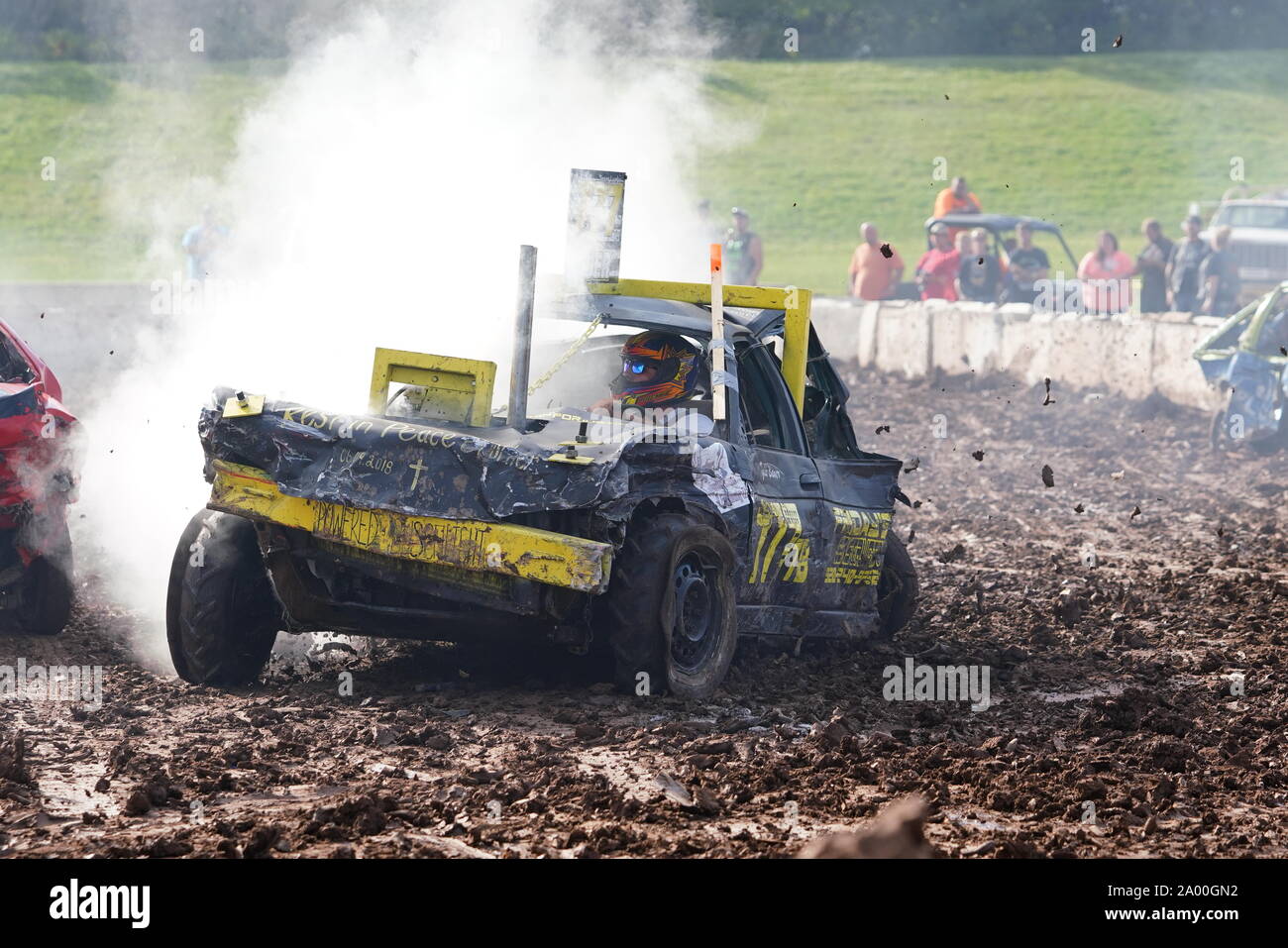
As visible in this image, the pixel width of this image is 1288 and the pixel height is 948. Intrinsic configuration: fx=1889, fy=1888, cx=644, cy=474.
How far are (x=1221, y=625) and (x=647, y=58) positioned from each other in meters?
9.23

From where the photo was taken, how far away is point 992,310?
837 inches

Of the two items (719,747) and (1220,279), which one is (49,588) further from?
(1220,279)

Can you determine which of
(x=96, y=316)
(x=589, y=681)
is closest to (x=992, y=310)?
(x=96, y=316)

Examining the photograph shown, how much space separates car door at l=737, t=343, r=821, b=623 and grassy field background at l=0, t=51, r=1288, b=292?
20.1 metres

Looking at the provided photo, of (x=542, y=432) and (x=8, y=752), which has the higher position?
(x=542, y=432)

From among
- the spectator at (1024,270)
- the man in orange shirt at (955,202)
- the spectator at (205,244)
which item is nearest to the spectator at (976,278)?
the spectator at (1024,270)

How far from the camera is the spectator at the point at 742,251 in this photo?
24500 mm

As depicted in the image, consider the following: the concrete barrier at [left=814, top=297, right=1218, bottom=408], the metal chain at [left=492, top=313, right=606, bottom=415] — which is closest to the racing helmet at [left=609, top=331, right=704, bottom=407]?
the metal chain at [left=492, top=313, right=606, bottom=415]

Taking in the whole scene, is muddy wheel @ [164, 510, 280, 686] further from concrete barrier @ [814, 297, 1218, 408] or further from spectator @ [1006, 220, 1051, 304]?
spectator @ [1006, 220, 1051, 304]

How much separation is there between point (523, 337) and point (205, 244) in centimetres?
1244

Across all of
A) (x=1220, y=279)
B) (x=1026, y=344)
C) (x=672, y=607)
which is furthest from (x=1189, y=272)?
(x=672, y=607)

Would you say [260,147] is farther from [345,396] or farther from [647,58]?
[345,396]

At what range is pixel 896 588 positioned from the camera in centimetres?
961

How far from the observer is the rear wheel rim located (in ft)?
25.2
